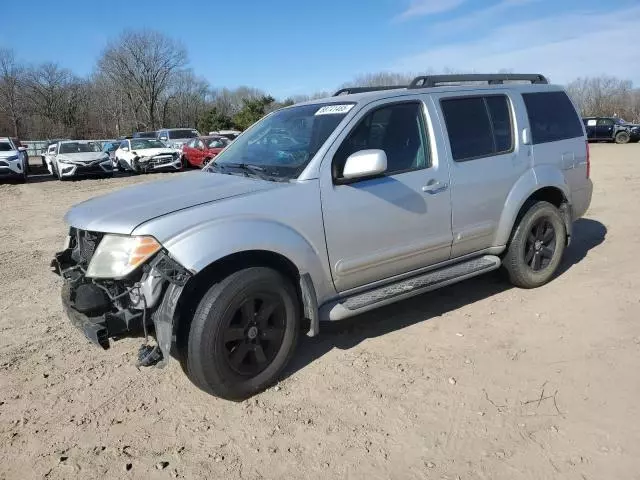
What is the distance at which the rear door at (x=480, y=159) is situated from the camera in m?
4.21

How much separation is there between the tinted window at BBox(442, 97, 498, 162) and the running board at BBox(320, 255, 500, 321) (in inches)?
36.3

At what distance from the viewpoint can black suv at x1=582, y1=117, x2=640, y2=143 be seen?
104 feet

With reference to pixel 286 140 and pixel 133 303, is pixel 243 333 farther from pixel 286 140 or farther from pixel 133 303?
pixel 286 140

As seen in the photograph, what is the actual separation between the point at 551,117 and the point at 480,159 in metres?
1.26

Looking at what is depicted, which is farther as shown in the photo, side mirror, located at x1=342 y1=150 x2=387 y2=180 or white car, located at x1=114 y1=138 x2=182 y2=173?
white car, located at x1=114 y1=138 x2=182 y2=173

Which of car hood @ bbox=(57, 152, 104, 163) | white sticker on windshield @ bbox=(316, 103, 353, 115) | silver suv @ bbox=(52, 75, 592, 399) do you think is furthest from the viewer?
car hood @ bbox=(57, 152, 104, 163)

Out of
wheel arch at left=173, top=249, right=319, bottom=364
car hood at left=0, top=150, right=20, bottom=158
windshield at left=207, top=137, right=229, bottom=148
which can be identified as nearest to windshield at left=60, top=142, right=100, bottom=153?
car hood at left=0, top=150, right=20, bottom=158

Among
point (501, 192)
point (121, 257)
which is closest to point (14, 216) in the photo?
point (121, 257)

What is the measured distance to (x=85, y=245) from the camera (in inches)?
134

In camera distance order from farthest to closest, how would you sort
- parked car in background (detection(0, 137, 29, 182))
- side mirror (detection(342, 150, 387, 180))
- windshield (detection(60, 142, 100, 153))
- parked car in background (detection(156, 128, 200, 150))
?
parked car in background (detection(156, 128, 200, 150))
windshield (detection(60, 142, 100, 153))
parked car in background (detection(0, 137, 29, 182))
side mirror (detection(342, 150, 387, 180))

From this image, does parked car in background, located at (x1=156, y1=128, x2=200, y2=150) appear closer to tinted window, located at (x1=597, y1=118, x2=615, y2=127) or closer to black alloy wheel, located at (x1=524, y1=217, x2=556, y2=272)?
tinted window, located at (x1=597, y1=118, x2=615, y2=127)

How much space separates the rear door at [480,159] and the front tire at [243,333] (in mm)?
1688

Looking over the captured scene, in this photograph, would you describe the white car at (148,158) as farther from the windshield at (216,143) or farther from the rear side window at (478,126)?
the rear side window at (478,126)

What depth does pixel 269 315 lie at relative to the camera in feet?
10.9
